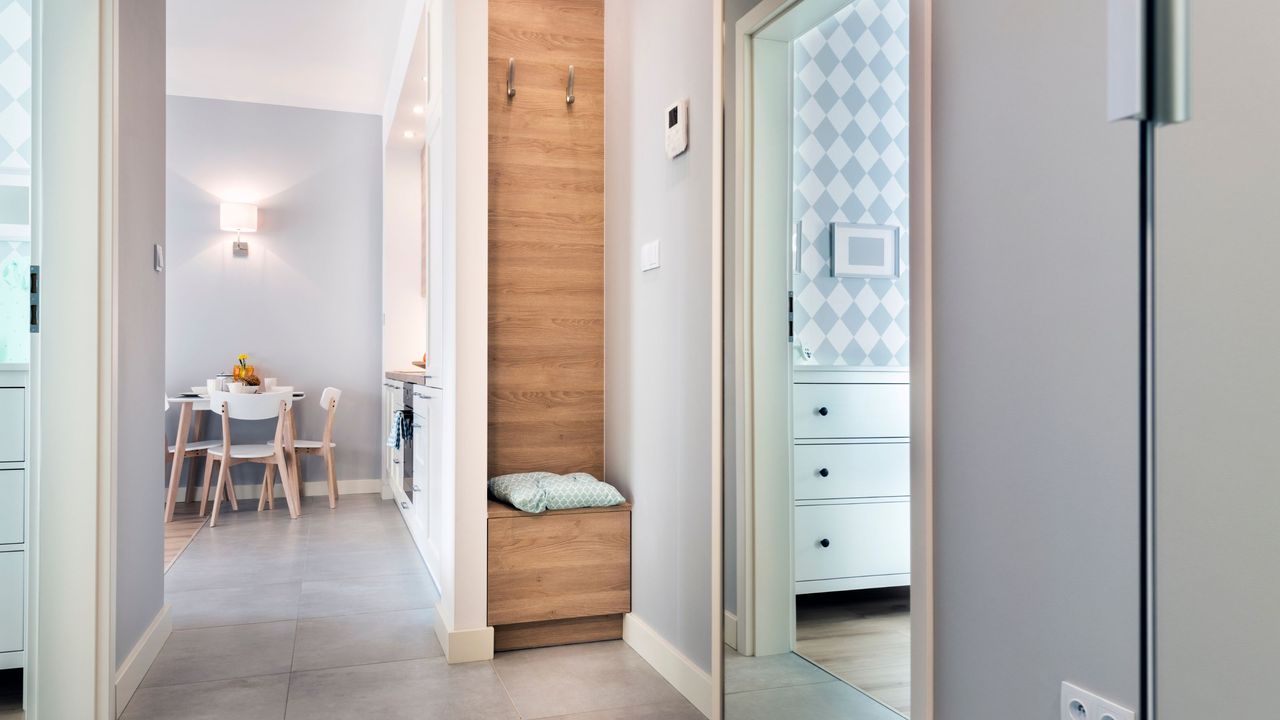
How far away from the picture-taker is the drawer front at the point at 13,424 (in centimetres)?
216

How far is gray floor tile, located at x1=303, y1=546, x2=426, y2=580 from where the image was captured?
3648 millimetres

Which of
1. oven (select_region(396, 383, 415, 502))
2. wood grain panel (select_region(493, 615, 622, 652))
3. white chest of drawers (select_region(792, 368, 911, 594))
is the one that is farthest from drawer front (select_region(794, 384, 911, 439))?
oven (select_region(396, 383, 415, 502))

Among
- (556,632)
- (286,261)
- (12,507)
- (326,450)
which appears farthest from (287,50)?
(556,632)

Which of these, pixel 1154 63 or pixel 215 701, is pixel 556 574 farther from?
pixel 1154 63

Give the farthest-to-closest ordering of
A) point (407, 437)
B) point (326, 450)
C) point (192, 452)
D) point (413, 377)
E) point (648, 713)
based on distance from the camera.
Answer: point (326, 450) < point (192, 452) < point (407, 437) < point (413, 377) < point (648, 713)

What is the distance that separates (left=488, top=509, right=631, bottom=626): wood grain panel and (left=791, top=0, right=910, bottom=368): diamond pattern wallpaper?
1.27 meters

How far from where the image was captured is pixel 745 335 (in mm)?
1950

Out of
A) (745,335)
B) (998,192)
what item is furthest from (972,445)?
(745,335)

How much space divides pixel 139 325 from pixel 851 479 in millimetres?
2054

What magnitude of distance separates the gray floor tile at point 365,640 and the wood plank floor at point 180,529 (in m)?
1.27

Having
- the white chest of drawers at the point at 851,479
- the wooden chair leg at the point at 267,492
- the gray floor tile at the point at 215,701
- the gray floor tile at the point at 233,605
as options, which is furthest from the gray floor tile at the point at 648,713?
the wooden chair leg at the point at 267,492

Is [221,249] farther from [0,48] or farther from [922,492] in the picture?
[922,492]

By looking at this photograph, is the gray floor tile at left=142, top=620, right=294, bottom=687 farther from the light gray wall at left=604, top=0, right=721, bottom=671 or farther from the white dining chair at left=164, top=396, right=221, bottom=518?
the white dining chair at left=164, top=396, right=221, bottom=518

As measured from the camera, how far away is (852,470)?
1.56m
